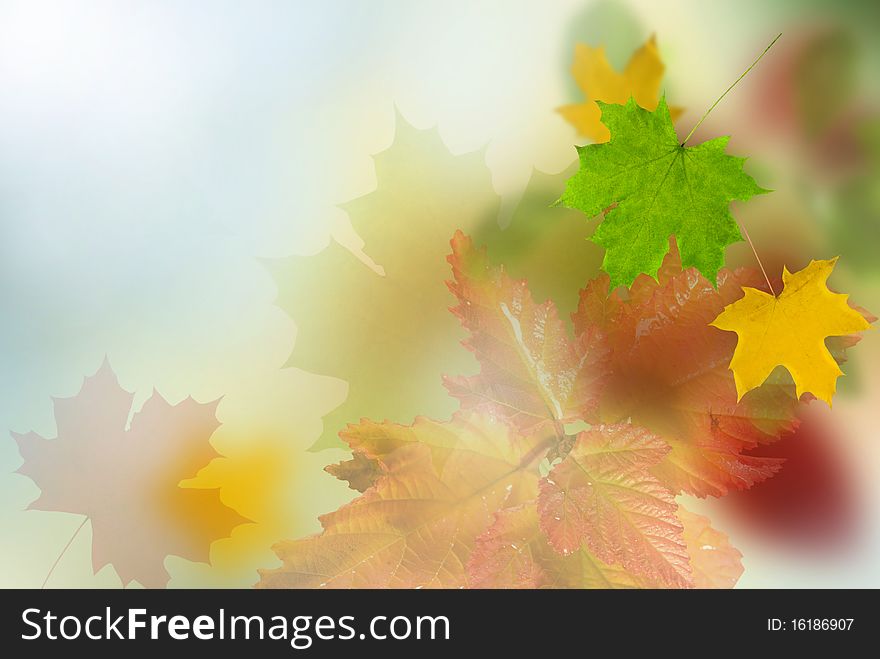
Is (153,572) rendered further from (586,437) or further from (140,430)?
(586,437)

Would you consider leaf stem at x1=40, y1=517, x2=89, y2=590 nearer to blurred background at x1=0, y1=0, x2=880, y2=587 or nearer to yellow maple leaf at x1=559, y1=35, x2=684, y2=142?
blurred background at x1=0, y1=0, x2=880, y2=587

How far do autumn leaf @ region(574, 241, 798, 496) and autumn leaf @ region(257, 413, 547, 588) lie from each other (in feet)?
0.28

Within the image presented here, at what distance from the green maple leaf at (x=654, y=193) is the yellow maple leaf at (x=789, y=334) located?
45mm

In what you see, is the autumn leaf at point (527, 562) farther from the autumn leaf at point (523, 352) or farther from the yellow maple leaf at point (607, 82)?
the yellow maple leaf at point (607, 82)

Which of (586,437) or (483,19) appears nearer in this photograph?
(586,437)

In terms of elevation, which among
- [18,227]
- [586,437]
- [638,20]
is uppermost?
[638,20]

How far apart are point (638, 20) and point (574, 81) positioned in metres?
0.08

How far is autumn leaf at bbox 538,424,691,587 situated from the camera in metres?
0.40

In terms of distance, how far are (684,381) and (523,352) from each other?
12 cm

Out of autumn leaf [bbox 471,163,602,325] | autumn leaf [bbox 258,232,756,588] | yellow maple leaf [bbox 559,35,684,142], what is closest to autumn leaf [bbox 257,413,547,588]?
autumn leaf [bbox 258,232,756,588]

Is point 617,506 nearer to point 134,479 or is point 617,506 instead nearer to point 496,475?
point 496,475

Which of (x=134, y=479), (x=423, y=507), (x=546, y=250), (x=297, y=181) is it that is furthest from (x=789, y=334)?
(x=134, y=479)

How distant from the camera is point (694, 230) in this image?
1.29 feet
